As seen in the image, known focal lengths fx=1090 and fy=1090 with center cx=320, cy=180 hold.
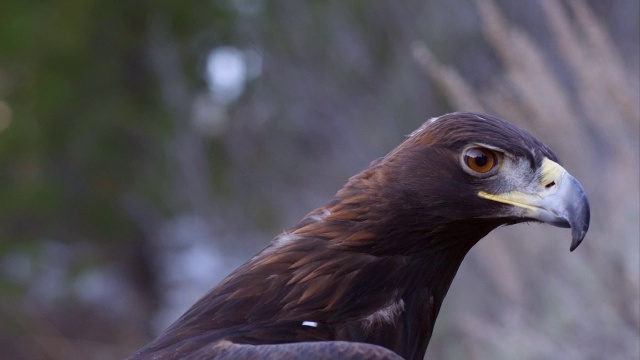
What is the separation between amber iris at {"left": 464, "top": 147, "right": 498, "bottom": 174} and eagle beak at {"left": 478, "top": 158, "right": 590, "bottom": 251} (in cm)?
7

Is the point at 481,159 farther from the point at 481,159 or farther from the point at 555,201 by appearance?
the point at 555,201

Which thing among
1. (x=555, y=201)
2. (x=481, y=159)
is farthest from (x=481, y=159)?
(x=555, y=201)

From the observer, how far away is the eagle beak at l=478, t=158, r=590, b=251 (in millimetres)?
2988

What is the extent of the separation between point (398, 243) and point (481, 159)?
0.34 metres

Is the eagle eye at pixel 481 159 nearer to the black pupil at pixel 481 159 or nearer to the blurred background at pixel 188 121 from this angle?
the black pupil at pixel 481 159

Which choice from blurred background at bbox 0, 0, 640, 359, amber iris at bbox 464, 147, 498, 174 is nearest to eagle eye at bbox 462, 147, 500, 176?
amber iris at bbox 464, 147, 498, 174

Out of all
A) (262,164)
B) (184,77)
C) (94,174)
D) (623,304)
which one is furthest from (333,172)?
(623,304)

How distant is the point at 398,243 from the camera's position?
10.3ft

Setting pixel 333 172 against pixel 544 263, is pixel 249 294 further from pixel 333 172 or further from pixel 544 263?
pixel 333 172

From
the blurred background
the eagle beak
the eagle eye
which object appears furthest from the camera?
the blurred background

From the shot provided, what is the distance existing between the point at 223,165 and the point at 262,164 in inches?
49.0

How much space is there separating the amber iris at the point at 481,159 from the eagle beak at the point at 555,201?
0.24ft

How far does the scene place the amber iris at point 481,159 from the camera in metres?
3.12

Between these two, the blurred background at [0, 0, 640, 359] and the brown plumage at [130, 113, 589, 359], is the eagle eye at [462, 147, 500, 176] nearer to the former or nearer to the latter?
the brown plumage at [130, 113, 589, 359]
